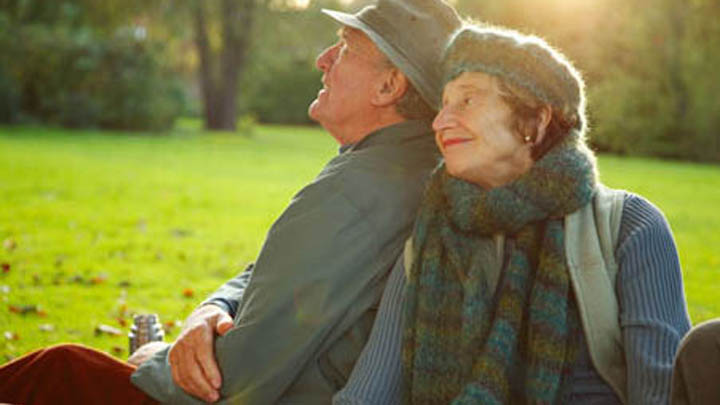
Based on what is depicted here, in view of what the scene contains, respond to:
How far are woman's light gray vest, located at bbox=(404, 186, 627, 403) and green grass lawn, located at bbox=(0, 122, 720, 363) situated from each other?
379 centimetres

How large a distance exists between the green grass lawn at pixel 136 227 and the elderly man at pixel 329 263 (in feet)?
8.60

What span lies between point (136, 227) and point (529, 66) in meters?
8.54

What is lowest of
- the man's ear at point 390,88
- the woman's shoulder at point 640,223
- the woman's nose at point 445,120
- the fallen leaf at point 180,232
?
the fallen leaf at point 180,232

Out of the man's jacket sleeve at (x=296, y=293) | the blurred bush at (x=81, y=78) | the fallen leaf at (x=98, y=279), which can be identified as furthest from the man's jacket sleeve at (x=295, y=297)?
the blurred bush at (x=81, y=78)

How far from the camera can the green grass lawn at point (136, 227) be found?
6.49 metres

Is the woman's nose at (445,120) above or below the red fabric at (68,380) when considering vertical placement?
above

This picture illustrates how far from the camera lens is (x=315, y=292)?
248 centimetres

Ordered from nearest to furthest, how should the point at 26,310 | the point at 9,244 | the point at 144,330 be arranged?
the point at 144,330
the point at 26,310
the point at 9,244

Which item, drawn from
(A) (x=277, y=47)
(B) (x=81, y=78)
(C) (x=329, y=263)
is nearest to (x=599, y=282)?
(C) (x=329, y=263)

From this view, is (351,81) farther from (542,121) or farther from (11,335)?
(11,335)

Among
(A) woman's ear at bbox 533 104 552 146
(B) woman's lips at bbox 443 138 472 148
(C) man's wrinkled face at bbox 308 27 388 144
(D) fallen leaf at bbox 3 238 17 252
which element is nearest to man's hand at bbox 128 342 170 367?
(C) man's wrinkled face at bbox 308 27 388 144

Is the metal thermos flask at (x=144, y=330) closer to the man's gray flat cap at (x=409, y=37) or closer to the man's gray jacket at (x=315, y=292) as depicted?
the man's gray jacket at (x=315, y=292)

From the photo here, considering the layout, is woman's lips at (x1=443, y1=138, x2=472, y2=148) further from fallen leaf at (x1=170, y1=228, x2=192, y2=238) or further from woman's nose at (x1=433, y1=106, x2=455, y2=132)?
fallen leaf at (x1=170, y1=228, x2=192, y2=238)

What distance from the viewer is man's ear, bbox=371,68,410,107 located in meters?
2.79
